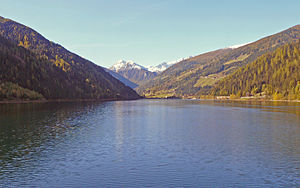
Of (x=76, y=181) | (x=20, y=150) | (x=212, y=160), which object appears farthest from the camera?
(x=20, y=150)

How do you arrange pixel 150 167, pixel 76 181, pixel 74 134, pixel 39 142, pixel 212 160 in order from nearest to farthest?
pixel 76 181, pixel 150 167, pixel 212 160, pixel 39 142, pixel 74 134

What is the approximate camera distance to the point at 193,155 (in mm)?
42812

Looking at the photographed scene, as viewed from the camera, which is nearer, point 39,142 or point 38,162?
point 38,162

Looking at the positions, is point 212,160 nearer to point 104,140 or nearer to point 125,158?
point 125,158

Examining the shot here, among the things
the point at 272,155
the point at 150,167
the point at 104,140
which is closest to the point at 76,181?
the point at 150,167

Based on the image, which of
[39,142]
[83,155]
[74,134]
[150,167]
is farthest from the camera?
[74,134]

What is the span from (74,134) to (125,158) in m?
26.5

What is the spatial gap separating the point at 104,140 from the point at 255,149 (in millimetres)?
29732

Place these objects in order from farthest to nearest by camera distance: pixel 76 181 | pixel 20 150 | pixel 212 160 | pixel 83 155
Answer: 1. pixel 20 150
2. pixel 83 155
3. pixel 212 160
4. pixel 76 181

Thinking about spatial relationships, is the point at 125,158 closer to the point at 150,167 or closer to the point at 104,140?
the point at 150,167

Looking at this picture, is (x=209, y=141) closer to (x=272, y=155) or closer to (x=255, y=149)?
(x=255, y=149)

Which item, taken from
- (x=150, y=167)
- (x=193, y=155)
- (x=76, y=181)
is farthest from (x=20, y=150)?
(x=193, y=155)

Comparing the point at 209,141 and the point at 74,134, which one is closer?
the point at 209,141

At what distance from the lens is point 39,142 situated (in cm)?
5244
